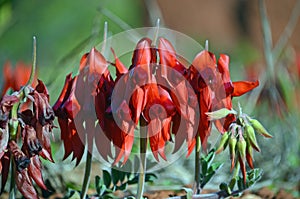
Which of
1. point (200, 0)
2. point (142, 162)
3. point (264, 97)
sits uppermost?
point (200, 0)

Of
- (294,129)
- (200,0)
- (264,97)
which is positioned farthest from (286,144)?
(200,0)

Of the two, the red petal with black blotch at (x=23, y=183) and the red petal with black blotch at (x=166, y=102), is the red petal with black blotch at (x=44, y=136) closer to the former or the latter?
the red petal with black blotch at (x=23, y=183)

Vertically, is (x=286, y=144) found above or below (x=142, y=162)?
above

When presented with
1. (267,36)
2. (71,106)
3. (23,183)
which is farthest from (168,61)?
(267,36)

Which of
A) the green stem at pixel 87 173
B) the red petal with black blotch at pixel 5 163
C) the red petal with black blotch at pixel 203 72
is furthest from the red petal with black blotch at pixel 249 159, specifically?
the red petal with black blotch at pixel 5 163

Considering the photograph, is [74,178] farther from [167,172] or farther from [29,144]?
[29,144]

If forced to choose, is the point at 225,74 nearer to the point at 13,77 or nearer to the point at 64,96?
the point at 64,96
